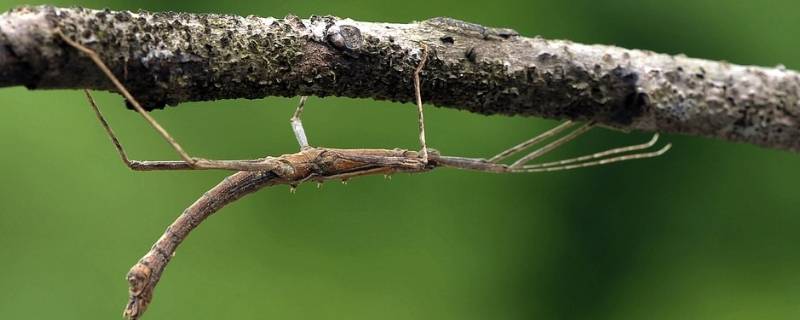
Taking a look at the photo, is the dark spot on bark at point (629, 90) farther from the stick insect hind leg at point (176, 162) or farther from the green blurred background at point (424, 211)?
the green blurred background at point (424, 211)

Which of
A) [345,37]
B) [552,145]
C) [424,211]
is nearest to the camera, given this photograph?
[345,37]

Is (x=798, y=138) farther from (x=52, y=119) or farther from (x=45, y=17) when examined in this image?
(x=52, y=119)

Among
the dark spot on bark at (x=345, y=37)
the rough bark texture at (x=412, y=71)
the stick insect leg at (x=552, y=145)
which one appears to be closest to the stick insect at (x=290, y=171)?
the stick insect leg at (x=552, y=145)

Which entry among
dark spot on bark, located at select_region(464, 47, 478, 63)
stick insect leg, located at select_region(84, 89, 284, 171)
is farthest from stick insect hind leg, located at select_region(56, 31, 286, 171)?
dark spot on bark, located at select_region(464, 47, 478, 63)

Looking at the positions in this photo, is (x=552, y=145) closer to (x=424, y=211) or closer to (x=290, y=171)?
(x=290, y=171)

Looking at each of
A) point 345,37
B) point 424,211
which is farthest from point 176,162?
point 424,211

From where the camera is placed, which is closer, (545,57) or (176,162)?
(545,57)

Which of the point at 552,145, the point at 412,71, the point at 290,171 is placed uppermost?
the point at 412,71

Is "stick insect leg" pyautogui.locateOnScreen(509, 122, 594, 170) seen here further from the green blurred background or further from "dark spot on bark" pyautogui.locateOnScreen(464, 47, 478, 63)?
the green blurred background

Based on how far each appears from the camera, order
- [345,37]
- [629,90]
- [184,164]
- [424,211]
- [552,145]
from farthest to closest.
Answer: [424,211] < [552,145] < [184,164] < [629,90] < [345,37]
